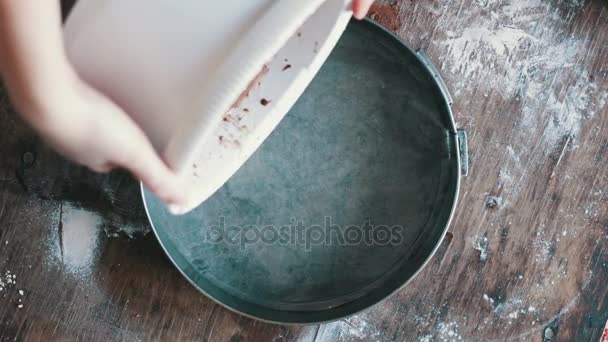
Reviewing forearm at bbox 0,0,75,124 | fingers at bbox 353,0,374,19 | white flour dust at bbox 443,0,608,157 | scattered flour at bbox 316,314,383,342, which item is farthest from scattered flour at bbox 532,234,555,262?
forearm at bbox 0,0,75,124

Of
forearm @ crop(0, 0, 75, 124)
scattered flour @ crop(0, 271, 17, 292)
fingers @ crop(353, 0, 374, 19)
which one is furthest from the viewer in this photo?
scattered flour @ crop(0, 271, 17, 292)

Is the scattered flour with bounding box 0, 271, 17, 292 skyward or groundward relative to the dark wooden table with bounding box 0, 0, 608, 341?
groundward

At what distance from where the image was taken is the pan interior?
2.06 ft

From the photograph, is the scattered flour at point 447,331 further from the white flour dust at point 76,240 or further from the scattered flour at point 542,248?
the white flour dust at point 76,240

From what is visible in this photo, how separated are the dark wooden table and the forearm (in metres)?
0.37

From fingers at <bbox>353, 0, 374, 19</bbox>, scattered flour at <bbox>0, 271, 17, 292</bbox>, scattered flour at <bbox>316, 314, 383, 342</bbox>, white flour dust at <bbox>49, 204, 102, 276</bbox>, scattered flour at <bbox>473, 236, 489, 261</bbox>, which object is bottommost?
scattered flour at <bbox>0, 271, 17, 292</bbox>

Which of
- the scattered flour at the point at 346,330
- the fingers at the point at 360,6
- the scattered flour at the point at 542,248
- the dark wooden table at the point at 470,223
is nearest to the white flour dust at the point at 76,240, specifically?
the dark wooden table at the point at 470,223

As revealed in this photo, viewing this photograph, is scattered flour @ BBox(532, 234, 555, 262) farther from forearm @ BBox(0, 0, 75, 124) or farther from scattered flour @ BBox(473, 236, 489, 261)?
forearm @ BBox(0, 0, 75, 124)

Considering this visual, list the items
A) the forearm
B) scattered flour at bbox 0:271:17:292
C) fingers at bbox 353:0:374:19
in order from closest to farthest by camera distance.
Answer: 1. the forearm
2. fingers at bbox 353:0:374:19
3. scattered flour at bbox 0:271:17:292

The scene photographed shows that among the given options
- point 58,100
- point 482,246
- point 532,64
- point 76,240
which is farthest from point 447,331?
point 58,100

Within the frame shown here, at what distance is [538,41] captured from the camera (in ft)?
2.14

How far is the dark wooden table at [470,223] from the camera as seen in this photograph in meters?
0.62

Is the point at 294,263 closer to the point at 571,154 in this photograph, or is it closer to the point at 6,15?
the point at 571,154

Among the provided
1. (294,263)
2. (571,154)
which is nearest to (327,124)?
(294,263)
